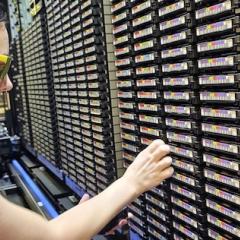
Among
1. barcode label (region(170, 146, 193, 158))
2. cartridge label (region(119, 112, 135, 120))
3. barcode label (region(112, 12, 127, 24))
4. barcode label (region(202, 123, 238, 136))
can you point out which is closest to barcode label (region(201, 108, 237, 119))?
barcode label (region(202, 123, 238, 136))

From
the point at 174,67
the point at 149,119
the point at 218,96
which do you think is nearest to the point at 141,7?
the point at 174,67

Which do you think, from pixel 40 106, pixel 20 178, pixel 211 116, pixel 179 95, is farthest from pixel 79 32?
pixel 20 178

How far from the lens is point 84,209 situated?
111 centimetres

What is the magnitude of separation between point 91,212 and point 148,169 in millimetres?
204

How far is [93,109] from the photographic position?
209cm

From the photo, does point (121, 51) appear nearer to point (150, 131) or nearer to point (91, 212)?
point (150, 131)

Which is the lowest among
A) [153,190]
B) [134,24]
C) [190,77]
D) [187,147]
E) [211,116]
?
[153,190]

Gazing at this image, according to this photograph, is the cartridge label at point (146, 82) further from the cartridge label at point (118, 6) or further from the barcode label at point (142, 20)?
the cartridge label at point (118, 6)

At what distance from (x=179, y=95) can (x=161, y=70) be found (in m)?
0.14

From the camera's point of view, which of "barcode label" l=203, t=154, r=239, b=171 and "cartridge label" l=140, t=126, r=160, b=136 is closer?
"barcode label" l=203, t=154, r=239, b=171

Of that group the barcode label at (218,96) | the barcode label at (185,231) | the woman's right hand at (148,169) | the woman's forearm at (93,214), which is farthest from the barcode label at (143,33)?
the barcode label at (185,231)

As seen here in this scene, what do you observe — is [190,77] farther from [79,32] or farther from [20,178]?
[20,178]

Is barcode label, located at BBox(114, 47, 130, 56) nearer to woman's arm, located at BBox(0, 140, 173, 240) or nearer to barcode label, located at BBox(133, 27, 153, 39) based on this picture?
barcode label, located at BBox(133, 27, 153, 39)

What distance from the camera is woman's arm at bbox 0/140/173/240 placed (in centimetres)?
96
